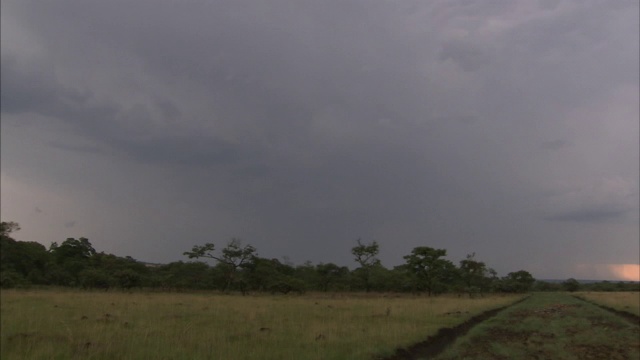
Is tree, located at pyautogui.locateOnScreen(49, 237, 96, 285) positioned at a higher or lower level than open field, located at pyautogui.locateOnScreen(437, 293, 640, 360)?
higher

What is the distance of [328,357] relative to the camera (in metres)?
11.9

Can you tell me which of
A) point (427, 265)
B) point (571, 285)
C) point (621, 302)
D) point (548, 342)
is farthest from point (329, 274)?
point (571, 285)

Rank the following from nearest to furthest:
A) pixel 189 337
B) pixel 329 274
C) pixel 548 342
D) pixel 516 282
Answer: pixel 189 337 < pixel 548 342 < pixel 329 274 < pixel 516 282

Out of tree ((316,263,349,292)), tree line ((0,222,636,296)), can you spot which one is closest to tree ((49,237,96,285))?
tree line ((0,222,636,296))

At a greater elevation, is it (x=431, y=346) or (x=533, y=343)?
(x=533, y=343)

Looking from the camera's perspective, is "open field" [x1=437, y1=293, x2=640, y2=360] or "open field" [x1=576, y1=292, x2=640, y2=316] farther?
"open field" [x1=576, y1=292, x2=640, y2=316]

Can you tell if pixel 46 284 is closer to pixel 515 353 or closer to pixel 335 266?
pixel 515 353

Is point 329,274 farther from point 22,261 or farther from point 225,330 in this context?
point 225,330

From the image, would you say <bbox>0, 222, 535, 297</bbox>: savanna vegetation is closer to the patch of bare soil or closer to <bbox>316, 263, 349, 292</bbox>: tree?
<bbox>316, 263, 349, 292</bbox>: tree

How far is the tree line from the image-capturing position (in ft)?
111

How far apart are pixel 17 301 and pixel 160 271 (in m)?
40.0

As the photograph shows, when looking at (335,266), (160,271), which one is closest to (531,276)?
(335,266)

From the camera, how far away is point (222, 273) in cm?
6450

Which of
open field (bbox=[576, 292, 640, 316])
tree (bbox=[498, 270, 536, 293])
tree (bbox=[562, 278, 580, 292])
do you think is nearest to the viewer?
open field (bbox=[576, 292, 640, 316])
